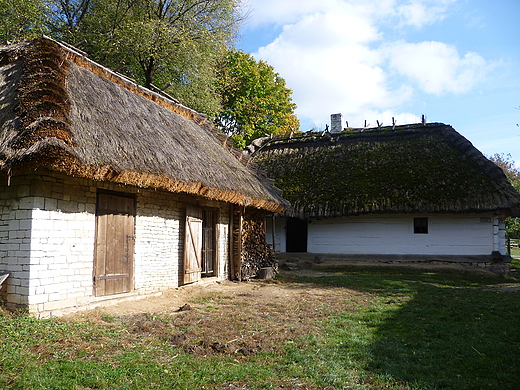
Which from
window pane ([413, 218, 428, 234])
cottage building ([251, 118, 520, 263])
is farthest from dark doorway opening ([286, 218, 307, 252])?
window pane ([413, 218, 428, 234])

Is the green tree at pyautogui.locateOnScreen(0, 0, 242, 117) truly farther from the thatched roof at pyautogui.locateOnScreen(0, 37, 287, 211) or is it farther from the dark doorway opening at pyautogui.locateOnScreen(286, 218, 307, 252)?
the thatched roof at pyautogui.locateOnScreen(0, 37, 287, 211)

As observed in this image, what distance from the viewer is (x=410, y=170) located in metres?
15.5

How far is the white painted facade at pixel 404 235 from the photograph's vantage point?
46.6 ft

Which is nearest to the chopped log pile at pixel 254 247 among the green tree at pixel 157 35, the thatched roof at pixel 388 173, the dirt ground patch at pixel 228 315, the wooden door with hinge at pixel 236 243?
the wooden door with hinge at pixel 236 243

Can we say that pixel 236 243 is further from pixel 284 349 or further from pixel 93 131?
pixel 284 349

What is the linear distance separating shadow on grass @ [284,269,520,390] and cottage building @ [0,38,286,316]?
157 inches

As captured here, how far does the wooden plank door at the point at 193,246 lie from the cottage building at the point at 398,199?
191 inches

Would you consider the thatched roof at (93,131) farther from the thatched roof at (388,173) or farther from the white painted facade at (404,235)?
the white painted facade at (404,235)

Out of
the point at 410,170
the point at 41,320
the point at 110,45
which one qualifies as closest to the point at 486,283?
the point at 410,170

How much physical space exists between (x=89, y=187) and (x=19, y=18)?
12.1 meters

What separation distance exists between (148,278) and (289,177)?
33.3 feet

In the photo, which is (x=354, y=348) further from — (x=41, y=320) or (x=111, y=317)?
(x=41, y=320)

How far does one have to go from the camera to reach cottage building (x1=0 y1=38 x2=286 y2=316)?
5895 millimetres

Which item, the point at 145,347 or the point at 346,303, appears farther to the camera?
the point at 346,303
